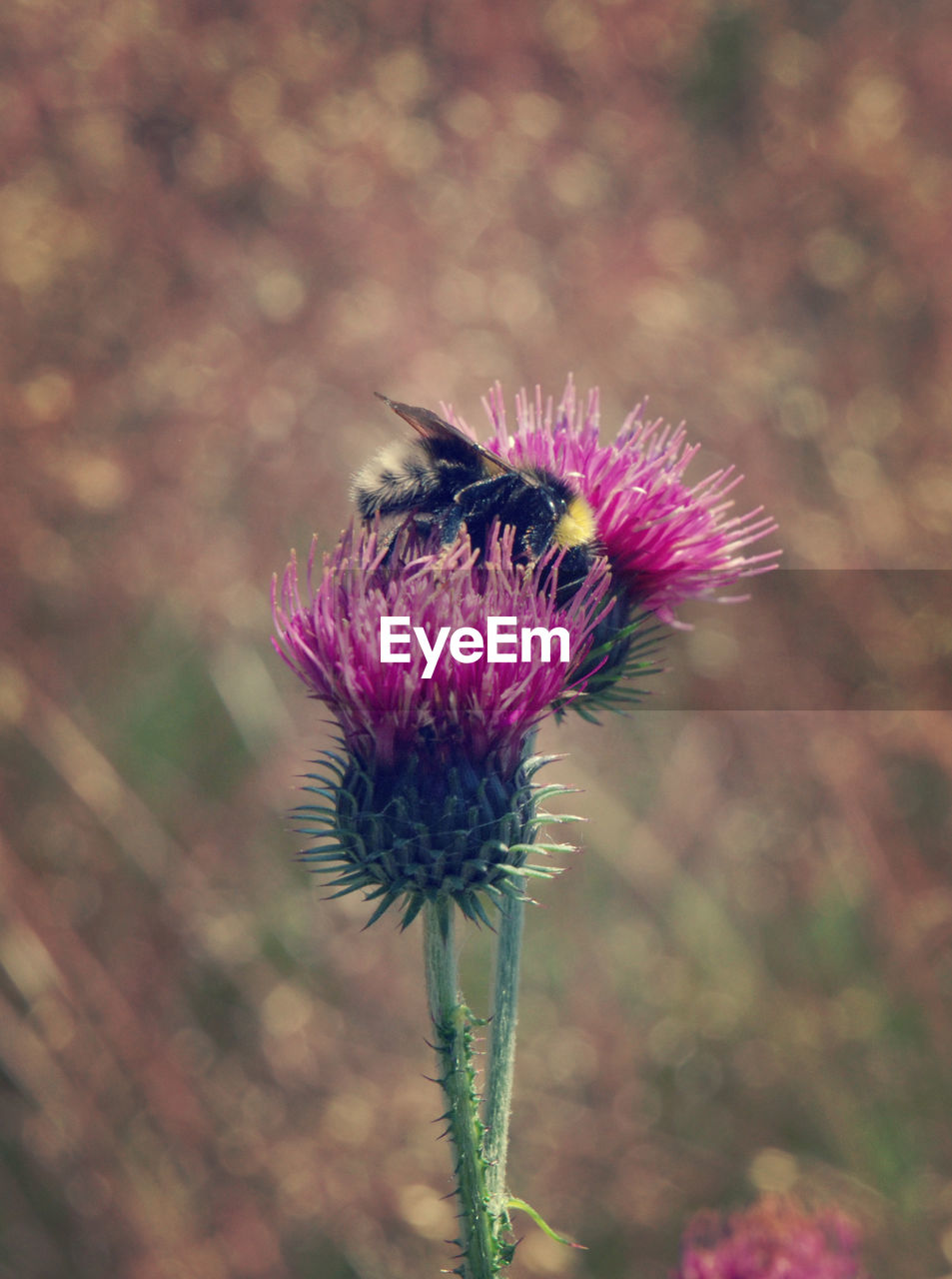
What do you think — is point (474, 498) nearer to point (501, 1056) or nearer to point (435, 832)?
point (435, 832)

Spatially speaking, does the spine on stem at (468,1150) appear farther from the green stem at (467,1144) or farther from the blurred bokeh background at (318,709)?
the blurred bokeh background at (318,709)

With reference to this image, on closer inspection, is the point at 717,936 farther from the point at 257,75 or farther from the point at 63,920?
the point at 257,75

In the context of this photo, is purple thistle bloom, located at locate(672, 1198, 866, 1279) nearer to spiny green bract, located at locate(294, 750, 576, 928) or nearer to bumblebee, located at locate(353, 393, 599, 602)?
spiny green bract, located at locate(294, 750, 576, 928)

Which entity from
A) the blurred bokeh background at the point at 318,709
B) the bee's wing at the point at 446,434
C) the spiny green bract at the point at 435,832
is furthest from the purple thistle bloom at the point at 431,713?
the blurred bokeh background at the point at 318,709

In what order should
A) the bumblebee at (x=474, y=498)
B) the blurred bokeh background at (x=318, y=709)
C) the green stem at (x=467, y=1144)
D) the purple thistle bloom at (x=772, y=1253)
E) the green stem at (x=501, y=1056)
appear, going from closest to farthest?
the green stem at (x=467, y=1144) < the green stem at (x=501, y=1056) < the bumblebee at (x=474, y=498) < the purple thistle bloom at (x=772, y=1253) < the blurred bokeh background at (x=318, y=709)

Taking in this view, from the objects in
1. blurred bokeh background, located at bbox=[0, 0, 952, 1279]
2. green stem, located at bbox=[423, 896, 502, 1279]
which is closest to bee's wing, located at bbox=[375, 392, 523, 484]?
green stem, located at bbox=[423, 896, 502, 1279]

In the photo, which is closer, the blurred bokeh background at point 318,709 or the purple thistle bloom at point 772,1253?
the purple thistle bloom at point 772,1253

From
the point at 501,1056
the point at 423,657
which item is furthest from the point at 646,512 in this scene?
the point at 501,1056
